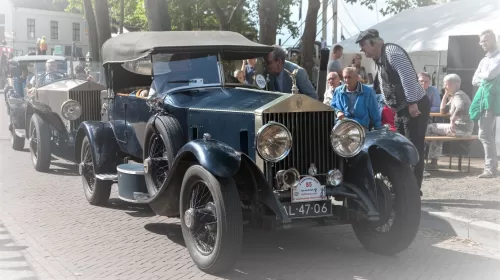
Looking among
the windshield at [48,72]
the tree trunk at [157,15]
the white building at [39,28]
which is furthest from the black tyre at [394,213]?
the white building at [39,28]

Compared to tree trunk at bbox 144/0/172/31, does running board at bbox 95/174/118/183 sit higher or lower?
lower

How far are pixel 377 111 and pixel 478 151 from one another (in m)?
4.33

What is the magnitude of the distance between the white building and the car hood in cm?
4575

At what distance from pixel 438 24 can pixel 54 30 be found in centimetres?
5237

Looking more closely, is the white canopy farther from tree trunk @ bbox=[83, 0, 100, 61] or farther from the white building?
the white building

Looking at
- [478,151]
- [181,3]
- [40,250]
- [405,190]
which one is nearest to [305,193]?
[405,190]

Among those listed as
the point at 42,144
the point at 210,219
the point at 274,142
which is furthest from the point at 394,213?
the point at 42,144

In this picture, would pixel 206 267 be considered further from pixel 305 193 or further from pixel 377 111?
pixel 377 111

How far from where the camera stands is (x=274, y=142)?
198 inches

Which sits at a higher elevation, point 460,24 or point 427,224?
point 460,24

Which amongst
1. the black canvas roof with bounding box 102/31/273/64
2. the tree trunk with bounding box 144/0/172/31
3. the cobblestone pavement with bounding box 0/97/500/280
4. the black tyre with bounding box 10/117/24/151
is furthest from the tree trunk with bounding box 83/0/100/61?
the black canvas roof with bounding box 102/31/273/64

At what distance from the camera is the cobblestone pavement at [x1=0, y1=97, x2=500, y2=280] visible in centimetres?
510

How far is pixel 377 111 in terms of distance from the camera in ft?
22.5

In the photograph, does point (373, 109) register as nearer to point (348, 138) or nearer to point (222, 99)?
point (348, 138)
